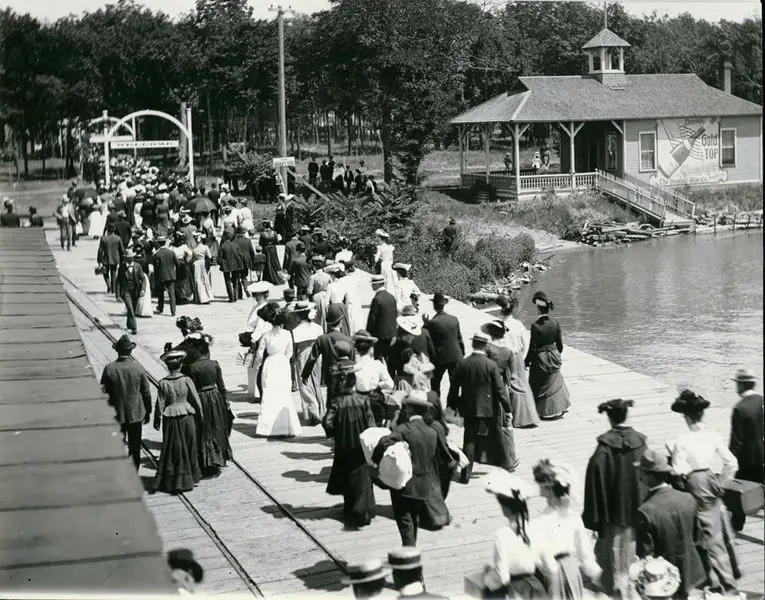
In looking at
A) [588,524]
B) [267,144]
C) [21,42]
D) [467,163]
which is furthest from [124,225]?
[267,144]

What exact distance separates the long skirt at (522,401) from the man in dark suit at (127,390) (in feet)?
12.2

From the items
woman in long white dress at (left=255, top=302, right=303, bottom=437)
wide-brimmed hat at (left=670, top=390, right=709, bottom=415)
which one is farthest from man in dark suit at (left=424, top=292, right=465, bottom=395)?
wide-brimmed hat at (left=670, top=390, right=709, bottom=415)

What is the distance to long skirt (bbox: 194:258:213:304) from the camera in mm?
18250

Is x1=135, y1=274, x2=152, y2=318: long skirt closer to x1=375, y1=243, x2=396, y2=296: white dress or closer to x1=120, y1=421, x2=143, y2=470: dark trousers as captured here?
x1=375, y1=243, x2=396, y2=296: white dress

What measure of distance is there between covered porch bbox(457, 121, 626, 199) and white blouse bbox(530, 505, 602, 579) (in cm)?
3005

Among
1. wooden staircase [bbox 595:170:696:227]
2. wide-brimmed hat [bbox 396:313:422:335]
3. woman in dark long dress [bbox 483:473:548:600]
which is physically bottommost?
woman in dark long dress [bbox 483:473:548:600]

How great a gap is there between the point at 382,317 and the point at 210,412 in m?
2.84

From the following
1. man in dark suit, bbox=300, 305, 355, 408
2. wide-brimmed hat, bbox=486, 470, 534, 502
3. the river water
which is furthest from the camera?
Result: the river water

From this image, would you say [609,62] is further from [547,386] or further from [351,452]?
[351,452]

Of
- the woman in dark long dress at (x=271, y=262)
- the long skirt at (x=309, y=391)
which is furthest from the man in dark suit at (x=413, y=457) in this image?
the woman in dark long dress at (x=271, y=262)

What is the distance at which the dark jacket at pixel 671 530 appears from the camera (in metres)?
5.95

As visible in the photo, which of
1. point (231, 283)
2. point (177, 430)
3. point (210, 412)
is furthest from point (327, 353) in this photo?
point (231, 283)

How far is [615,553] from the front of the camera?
22.4 ft

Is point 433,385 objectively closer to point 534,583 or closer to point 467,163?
point 534,583
